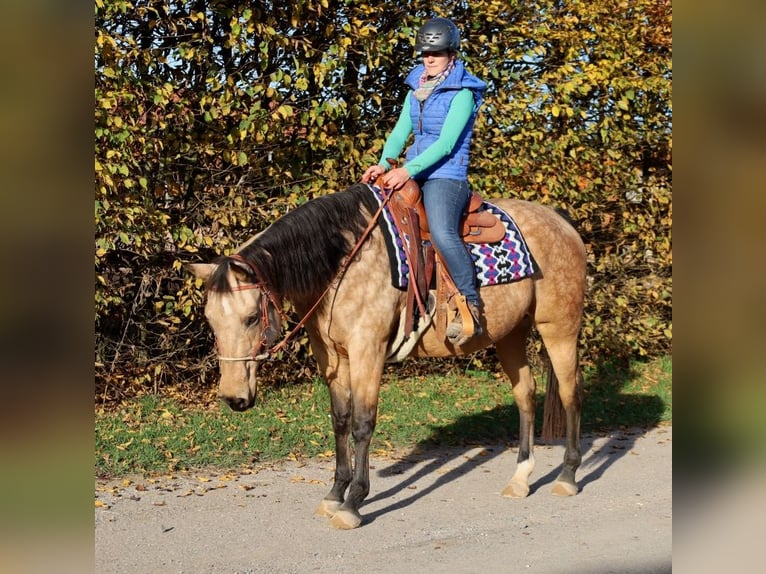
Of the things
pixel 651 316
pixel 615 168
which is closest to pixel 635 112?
pixel 615 168

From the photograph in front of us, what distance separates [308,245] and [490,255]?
1.33 metres

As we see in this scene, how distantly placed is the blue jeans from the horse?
0.31 metres

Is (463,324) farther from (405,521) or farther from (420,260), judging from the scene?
(405,521)

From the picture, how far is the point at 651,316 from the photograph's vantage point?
34.8 ft

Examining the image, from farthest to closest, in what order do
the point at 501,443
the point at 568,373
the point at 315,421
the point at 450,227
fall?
the point at 315,421 → the point at 501,443 → the point at 568,373 → the point at 450,227

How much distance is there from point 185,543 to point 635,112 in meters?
7.44

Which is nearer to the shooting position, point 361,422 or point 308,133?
point 361,422

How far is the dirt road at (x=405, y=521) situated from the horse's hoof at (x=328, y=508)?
56 mm

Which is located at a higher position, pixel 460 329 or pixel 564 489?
pixel 460 329

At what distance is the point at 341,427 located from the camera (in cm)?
545

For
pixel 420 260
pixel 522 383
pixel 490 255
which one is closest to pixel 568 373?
pixel 522 383

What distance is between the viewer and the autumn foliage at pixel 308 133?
7.57 meters
